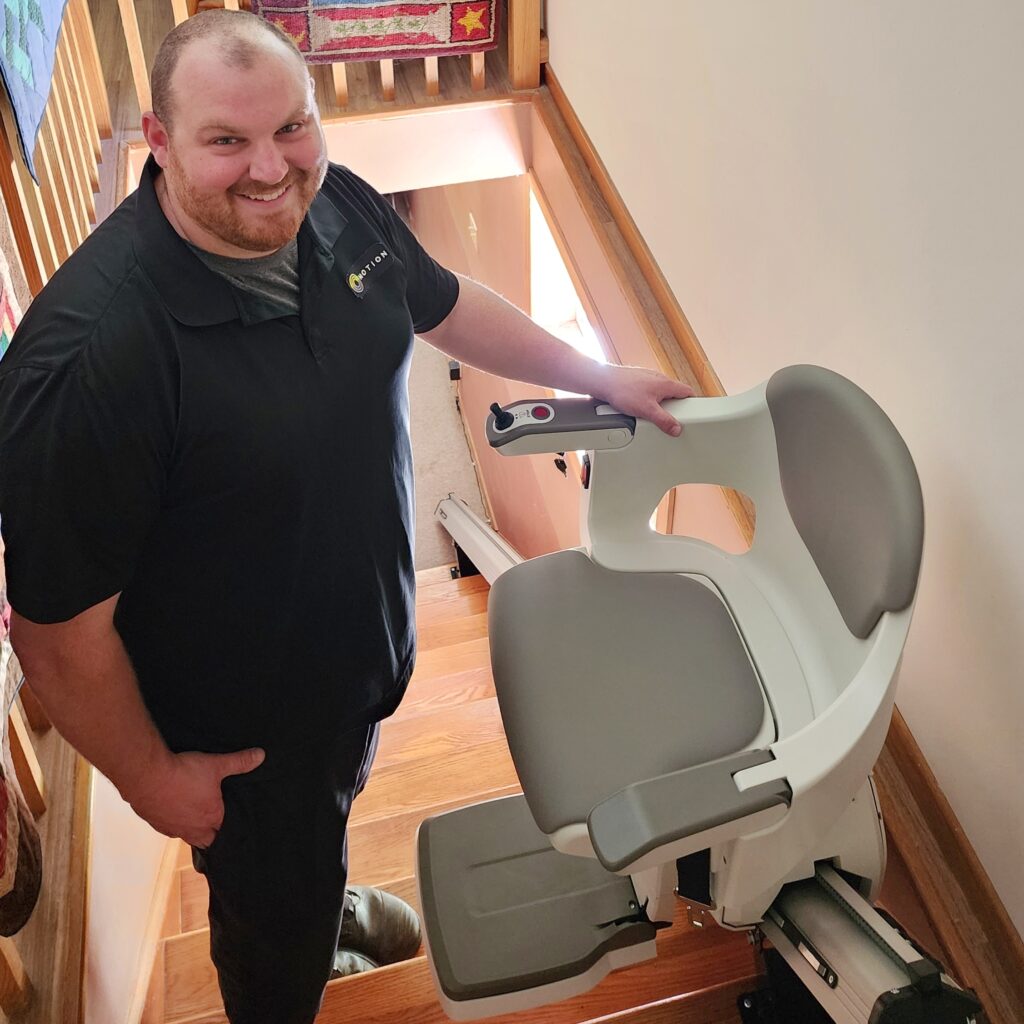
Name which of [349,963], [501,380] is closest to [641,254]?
[349,963]

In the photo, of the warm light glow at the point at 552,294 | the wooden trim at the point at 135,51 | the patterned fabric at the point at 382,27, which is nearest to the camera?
the wooden trim at the point at 135,51

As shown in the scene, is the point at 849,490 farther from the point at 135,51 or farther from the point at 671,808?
the point at 135,51

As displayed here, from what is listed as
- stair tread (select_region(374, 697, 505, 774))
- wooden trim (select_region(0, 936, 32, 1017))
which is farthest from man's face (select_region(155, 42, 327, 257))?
stair tread (select_region(374, 697, 505, 774))

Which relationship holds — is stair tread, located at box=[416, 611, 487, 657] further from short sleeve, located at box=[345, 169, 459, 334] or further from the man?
short sleeve, located at box=[345, 169, 459, 334]

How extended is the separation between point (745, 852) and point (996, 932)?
558 mm

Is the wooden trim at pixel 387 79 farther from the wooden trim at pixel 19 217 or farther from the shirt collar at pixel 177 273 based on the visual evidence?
the shirt collar at pixel 177 273

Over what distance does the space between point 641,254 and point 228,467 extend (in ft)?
5.57

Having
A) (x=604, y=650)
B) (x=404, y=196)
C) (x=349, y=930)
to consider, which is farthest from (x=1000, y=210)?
(x=404, y=196)

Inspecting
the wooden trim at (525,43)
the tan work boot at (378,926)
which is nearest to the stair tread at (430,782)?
the tan work boot at (378,926)

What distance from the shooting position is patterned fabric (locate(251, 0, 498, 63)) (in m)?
3.06

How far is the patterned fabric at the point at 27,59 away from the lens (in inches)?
61.4

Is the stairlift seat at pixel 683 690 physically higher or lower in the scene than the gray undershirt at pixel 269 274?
lower

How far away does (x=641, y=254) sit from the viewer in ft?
8.68

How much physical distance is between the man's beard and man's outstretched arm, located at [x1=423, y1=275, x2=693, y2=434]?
452 millimetres
